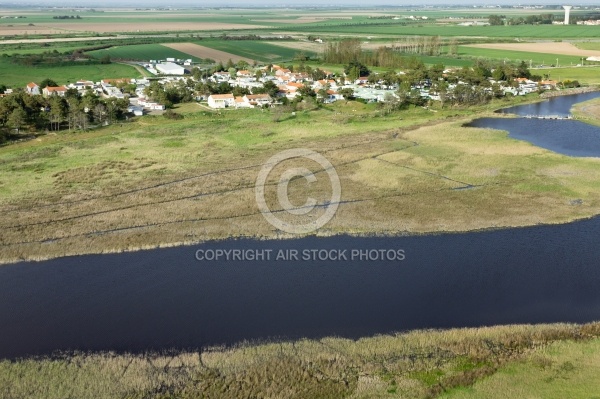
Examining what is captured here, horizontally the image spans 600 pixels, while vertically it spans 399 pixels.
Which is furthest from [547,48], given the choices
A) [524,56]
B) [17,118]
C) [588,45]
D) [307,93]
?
[17,118]

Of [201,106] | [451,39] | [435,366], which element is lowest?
[435,366]

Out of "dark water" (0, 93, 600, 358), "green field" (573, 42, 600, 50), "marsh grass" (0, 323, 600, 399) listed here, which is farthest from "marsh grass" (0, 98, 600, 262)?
"green field" (573, 42, 600, 50)

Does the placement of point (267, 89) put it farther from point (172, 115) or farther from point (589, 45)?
point (589, 45)

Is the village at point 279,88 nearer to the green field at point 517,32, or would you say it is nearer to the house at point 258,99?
the house at point 258,99

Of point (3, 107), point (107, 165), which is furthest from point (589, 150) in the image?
point (3, 107)

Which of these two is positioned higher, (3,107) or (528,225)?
(3,107)

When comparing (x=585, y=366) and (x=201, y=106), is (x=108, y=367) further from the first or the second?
(x=201, y=106)

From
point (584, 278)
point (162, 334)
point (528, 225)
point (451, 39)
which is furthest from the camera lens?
point (451, 39)
